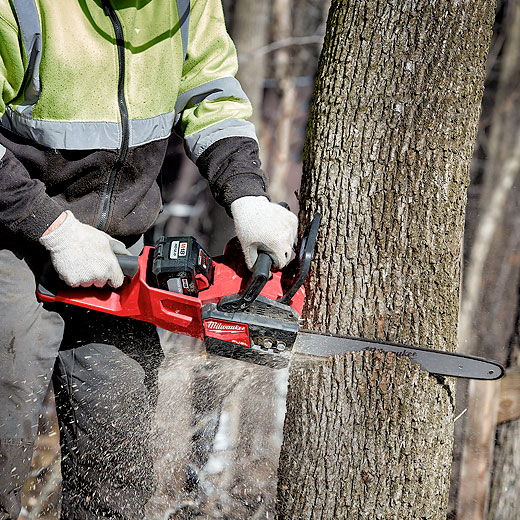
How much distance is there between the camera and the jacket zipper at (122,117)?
179cm

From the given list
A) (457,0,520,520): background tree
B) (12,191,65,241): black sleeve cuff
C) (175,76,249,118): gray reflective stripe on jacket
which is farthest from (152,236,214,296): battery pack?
(457,0,520,520): background tree

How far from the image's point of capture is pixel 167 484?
266 cm

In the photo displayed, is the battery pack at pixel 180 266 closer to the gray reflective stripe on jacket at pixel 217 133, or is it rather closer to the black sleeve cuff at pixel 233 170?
the black sleeve cuff at pixel 233 170

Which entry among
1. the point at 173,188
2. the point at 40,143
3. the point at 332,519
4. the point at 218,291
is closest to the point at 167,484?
the point at 332,519

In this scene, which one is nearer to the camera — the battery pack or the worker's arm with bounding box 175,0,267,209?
the battery pack

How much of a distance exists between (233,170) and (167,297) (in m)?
0.52

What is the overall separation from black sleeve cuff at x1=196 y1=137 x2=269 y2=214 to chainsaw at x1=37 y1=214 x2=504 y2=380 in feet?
0.72

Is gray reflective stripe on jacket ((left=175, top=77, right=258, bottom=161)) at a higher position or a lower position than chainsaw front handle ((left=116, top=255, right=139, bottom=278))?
higher

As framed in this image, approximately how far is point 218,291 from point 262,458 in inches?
57.4

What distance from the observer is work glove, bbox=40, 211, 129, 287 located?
177 cm

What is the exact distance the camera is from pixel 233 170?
6.53ft

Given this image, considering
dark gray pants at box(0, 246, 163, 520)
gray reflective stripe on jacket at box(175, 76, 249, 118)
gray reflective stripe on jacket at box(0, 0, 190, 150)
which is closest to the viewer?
gray reflective stripe on jacket at box(0, 0, 190, 150)

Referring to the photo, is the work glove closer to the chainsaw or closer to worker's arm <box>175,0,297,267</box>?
the chainsaw

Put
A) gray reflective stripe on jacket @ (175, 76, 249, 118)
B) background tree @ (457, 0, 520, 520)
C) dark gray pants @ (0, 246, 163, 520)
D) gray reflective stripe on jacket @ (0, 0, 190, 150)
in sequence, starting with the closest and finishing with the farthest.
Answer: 1. gray reflective stripe on jacket @ (0, 0, 190, 150)
2. dark gray pants @ (0, 246, 163, 520)
3. gray reflective stripe on jacket @ (175, 76, 249, 118)
4. background tree @ (457, 0, 520, 520)
